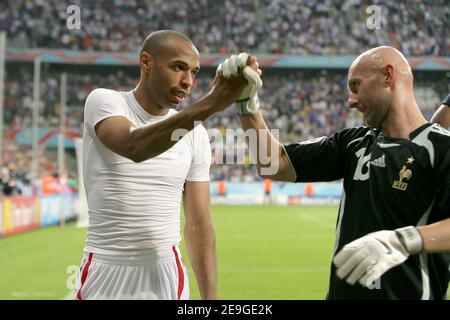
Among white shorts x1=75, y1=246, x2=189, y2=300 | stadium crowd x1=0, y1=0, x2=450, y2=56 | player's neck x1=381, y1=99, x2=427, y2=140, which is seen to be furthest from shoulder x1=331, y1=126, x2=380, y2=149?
stadium crowd x1=0, y1=0, x2=450, y2=56

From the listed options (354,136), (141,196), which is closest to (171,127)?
(141,196)

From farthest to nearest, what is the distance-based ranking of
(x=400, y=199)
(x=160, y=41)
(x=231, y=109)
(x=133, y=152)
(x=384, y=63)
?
1. (x=231, y=109)
2. (x=160, y=41)
3. (x=384, y=63)
4. (x=400, y=199)
5. (x=133, y=152)

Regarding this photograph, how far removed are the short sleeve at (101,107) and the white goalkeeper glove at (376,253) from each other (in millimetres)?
1246

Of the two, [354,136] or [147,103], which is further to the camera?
[147,103]

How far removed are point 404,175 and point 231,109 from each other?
2758 cm

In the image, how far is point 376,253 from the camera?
2451mm

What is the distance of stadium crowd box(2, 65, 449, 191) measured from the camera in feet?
102

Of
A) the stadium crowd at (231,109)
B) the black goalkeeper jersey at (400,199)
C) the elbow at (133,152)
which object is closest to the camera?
the elbow at (133,152)

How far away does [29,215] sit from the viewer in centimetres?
1662

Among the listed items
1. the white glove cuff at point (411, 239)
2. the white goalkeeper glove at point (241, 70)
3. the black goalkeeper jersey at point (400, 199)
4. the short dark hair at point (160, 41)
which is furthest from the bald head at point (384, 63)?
the short dark hair at point (160, 41)

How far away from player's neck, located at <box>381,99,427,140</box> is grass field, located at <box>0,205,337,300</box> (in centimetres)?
359

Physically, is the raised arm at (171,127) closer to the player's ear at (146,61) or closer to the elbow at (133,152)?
the elbow at (133,152)

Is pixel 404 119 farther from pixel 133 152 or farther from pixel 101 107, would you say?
pixel 101 107

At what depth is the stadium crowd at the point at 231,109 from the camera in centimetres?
3114
